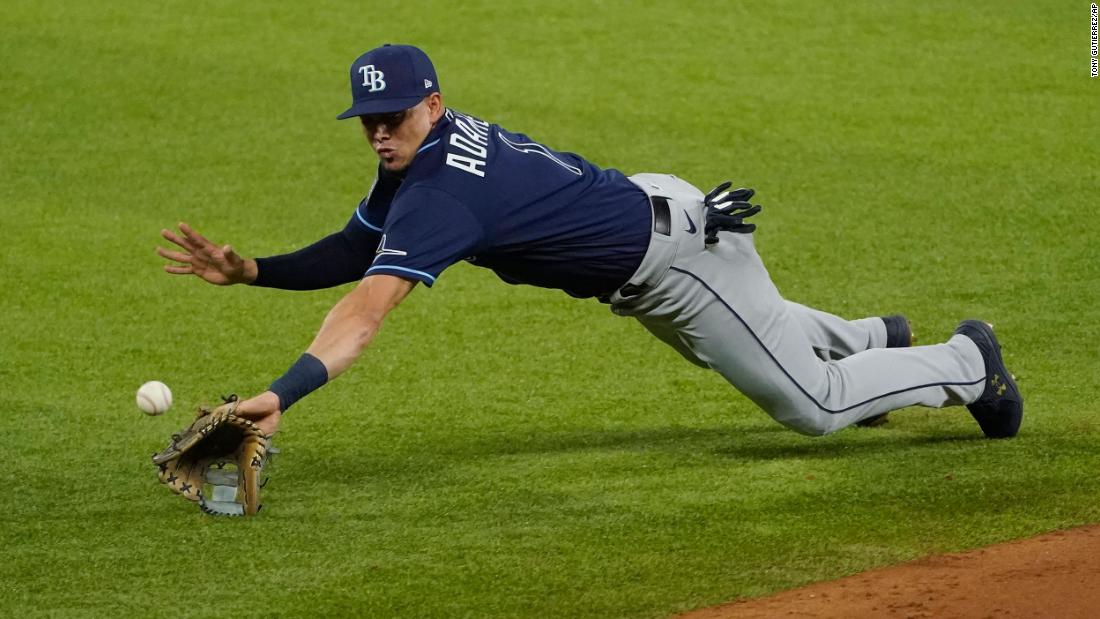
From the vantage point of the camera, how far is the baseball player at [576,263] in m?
4.28

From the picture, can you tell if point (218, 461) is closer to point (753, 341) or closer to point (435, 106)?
point (435, 106)

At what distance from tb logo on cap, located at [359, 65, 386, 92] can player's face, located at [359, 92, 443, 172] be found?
8 centimetres

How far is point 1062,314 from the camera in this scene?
6.58 metres

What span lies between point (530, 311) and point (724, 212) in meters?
2.13

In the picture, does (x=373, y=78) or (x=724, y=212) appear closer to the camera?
(x=373, y=78)

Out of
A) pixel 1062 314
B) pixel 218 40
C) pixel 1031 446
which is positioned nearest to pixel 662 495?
pixel 1031 446

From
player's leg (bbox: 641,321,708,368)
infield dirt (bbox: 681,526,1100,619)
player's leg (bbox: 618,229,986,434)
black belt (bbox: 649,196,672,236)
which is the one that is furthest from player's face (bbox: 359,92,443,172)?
infield dirt (bbox: 681,526,1100,619)

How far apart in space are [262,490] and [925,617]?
2.01 meters

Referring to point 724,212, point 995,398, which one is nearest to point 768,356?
point 724,212

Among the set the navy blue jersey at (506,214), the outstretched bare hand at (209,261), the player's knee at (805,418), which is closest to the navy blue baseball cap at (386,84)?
the navy blue jersey at (506,214)

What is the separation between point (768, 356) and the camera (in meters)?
4.85

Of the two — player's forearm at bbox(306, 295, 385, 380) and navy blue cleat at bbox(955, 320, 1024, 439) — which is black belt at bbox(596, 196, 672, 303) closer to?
player's forearm at bbox(306, 295, 385, 380)

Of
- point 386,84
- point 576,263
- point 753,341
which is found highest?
point 386,84

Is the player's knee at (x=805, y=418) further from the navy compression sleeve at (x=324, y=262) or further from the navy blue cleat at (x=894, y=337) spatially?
the navy compression sleeve at (x=324, y=262)
